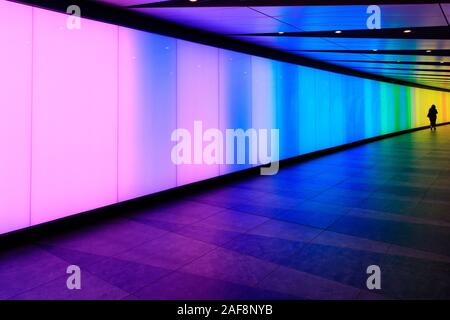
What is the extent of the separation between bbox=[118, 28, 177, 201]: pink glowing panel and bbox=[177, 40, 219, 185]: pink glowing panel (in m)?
0.24

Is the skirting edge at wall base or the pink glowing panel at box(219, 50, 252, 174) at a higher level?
the pink glowing panel at box(219, 50, 252, 174)

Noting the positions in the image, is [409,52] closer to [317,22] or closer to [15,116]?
[317,22]

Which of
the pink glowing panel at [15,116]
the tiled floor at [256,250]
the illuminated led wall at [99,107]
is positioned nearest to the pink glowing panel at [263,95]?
the illuminated led wall at [99,107]

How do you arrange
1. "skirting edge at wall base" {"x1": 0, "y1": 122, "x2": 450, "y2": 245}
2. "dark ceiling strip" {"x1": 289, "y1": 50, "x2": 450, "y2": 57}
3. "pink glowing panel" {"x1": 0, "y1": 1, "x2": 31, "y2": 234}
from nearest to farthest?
"pink glowing panel" {"x1": 0, "y1": 1, "x2": 31, "y2": 234} → "skirting edge at wall base" {"x1": 0, "y1": 122, "x2": 450, "y2": 245} → "dark ceiling strip" {"x1": 289, "y1": 50, "x2": 450, "y2": 57}

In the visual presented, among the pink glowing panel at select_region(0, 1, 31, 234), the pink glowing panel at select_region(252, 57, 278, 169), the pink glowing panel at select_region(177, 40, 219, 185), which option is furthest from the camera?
the pink glowing panel at select_region(252, 57, 278, 169)

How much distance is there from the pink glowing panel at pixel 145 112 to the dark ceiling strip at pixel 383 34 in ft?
8.14

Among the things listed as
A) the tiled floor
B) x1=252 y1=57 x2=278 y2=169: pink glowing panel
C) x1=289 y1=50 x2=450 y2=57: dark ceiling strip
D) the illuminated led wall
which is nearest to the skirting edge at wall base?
the illuminated led wall

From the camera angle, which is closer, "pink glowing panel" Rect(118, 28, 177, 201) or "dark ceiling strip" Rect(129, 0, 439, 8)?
"dark ceiling strip" Rect(129, 0, 439, 8)

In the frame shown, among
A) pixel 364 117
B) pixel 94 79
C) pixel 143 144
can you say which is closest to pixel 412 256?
pixel 143 144

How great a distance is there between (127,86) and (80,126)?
1.33m

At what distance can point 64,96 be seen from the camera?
6.03 m

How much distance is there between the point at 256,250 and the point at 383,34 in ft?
19.8

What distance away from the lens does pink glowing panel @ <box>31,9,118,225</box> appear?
5719 millimetres

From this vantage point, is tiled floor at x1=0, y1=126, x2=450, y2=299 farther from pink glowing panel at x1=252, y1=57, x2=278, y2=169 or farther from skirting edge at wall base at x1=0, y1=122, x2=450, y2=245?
pink glowing panel at x1=252, y1=57, x2=278, y2=169
